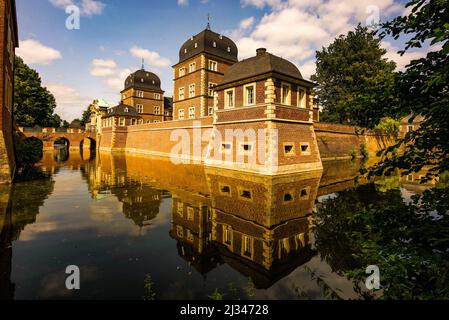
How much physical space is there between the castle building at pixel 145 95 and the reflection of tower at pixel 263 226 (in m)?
40.5

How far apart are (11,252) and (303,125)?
16847 mm

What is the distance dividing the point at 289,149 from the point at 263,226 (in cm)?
1048

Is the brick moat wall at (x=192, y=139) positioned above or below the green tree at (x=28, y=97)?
below

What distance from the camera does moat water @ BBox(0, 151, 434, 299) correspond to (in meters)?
4.03

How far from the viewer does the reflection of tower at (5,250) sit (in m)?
3.79

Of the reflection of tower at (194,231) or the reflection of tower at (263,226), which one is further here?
the reflection of tower at (194,231)

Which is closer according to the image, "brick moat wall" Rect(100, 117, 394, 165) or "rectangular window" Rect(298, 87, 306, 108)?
"rectangular window" Rect(298, 87, 306, 108)

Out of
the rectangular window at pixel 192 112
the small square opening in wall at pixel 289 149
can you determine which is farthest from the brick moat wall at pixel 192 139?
the small square opening in wall at pixel 289 149

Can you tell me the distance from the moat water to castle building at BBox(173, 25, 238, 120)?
20952mm

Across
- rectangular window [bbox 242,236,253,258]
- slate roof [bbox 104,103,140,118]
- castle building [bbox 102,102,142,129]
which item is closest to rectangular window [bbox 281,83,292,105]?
rectangular window [bbox 242,236,253,258]

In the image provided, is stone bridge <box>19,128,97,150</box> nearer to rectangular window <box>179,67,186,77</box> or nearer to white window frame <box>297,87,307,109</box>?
rectangular window <box>179,67,186,77</box>

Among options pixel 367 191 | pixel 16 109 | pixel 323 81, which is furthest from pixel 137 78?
pixel 367 191

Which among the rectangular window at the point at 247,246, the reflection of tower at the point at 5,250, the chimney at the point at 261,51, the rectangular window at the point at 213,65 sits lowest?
the rectangular window at the point at 247,246

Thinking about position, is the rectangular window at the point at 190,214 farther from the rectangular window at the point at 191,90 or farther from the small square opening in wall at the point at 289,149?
the rectangular window at the point at 191,90
